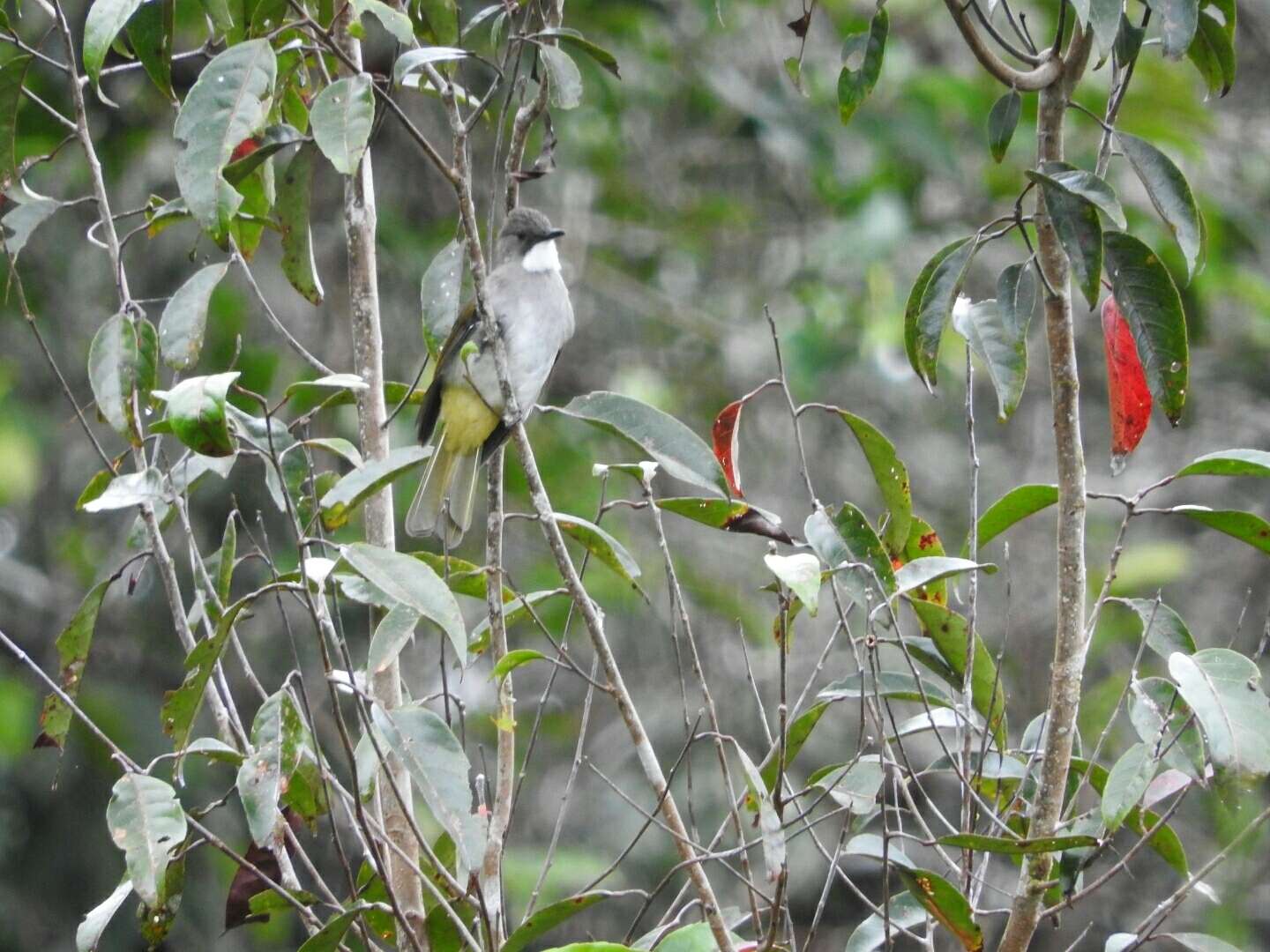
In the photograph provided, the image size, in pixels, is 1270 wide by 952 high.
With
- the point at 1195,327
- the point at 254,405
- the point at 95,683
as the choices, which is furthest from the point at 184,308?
the point at 1195,327

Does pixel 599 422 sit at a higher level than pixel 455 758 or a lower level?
higher

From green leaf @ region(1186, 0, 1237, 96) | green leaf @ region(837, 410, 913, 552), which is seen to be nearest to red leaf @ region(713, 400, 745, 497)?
green leaf @ region(837, 410, 913, 552)

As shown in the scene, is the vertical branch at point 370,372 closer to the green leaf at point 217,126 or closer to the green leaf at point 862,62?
the green leaf at point 217,126

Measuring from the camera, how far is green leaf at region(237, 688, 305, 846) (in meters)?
1.86

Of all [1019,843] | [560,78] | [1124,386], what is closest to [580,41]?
[560,78]

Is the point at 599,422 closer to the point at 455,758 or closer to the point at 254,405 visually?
the point at 455,758

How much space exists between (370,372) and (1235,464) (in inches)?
53.7

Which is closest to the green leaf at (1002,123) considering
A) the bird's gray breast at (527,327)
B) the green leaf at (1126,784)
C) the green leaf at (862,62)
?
the green leaf at (862,62)

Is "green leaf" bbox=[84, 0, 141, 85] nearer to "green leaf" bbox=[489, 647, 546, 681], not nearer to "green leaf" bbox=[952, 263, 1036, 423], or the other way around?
"green leaf" bbox=[489, 647, 546, 681]

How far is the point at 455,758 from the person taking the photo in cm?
193

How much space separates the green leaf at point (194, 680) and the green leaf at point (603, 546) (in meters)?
0.48

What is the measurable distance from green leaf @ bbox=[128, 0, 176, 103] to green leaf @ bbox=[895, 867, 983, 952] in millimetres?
1645

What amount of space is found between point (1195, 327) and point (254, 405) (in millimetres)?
3769

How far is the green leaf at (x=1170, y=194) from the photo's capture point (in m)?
2.01
